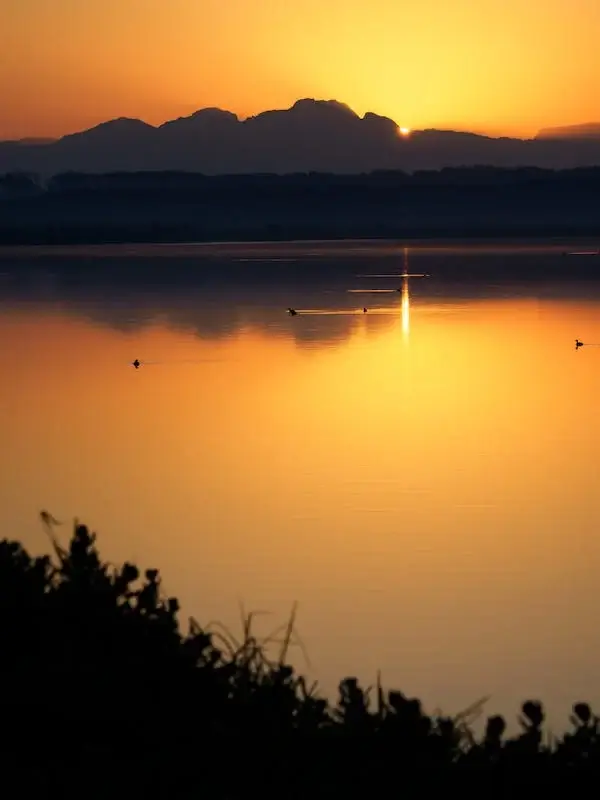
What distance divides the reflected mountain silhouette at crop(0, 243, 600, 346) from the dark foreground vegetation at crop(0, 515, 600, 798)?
28.2 m

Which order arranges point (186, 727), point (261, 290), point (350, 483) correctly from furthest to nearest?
1. point (261, 290)
2. point (350, 483)
3. point (186, 727)

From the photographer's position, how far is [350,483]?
1600 centimetres

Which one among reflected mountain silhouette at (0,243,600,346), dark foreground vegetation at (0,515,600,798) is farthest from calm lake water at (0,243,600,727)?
reflected mountain silhouette at (0,243,600,346)

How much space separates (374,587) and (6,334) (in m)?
26.0

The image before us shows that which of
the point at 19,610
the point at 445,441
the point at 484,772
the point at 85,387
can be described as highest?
the point at 85,387

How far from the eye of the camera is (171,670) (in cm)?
684

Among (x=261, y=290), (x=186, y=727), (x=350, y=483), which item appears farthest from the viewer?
(x=261, y=290)

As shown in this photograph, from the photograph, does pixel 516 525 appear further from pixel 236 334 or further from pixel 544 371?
pixel 236 334

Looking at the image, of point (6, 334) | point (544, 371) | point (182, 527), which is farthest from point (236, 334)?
point (182, 527)

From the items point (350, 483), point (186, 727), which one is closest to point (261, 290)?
Answer: point (350, 483)

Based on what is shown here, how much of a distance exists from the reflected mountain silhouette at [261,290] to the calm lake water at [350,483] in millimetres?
4061

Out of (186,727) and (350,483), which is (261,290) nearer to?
(350,483)

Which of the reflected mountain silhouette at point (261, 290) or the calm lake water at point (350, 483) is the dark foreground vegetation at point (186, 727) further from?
the reflected mountain silhouette at point (261, 290)

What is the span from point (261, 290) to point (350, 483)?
1726 inches
